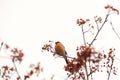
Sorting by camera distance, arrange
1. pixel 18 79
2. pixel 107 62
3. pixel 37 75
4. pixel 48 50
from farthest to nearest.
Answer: pixel 37 75, pixel 18 79, pixel 48 50, pixel 107 62

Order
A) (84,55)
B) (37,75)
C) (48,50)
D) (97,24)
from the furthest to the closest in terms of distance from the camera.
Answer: (37,75), (97,24), (48,50), (84,55)

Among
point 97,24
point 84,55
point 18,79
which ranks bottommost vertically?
Answer: point 18,79

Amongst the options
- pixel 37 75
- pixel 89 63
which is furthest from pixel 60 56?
pixel 37 75

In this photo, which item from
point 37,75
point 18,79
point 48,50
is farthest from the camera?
point 37,75

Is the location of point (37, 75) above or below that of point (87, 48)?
below

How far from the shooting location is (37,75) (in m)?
9.23

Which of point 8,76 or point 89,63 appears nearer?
point 89,63

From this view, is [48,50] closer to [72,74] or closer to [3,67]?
[72,74]

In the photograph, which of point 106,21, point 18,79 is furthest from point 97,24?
point 18,79

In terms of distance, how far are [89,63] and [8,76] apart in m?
3.53

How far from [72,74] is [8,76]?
354cm

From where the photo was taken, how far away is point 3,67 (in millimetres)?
8656

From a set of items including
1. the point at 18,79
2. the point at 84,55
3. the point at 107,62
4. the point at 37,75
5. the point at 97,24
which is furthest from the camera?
the point at 37,75

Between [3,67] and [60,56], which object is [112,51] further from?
[3,67]
